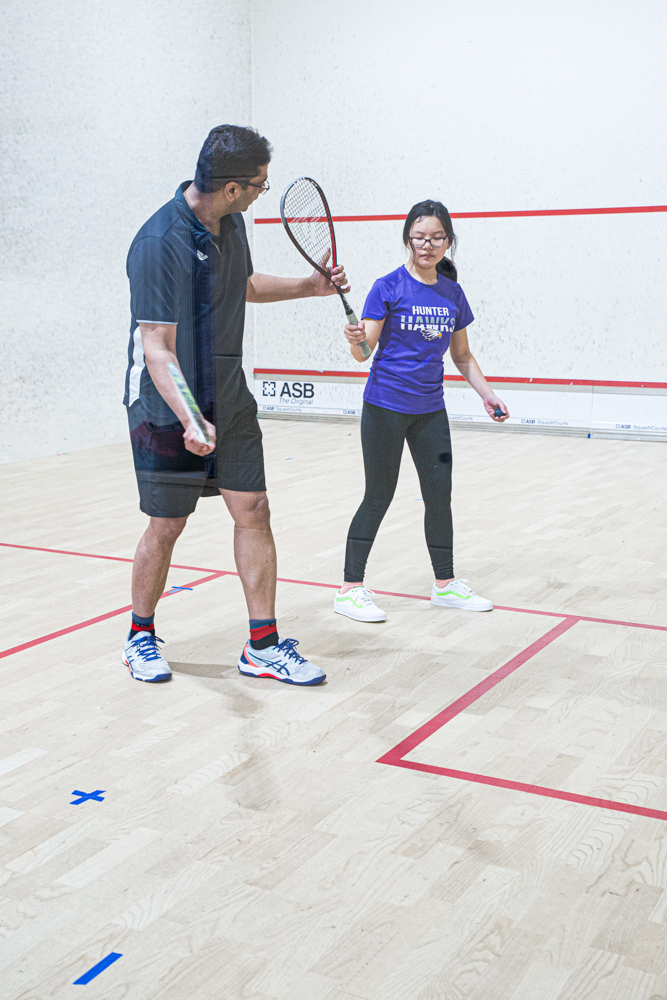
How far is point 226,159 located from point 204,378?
424 mm

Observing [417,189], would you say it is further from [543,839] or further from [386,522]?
[543,839]

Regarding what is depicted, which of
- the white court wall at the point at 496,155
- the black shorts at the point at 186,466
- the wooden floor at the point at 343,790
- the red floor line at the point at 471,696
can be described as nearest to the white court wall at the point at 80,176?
the white court wall at the point at 496,155

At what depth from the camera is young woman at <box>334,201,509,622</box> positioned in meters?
2.59

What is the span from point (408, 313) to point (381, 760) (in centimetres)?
117

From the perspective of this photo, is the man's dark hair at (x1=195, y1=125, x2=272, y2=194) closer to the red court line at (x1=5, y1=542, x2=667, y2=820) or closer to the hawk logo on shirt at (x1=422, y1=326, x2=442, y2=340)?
the hawk logo on shirt at (x1=422, y1=326, x2=442, y2=340)

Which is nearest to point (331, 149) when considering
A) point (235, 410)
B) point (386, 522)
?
point (386, 522)

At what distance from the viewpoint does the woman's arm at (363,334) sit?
2.41m

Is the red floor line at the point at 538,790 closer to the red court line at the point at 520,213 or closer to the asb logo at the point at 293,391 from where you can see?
the asb logo at the point at 293,391

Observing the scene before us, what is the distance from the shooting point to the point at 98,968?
125 cm

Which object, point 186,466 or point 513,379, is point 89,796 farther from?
point 513,379

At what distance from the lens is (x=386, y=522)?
390 cm

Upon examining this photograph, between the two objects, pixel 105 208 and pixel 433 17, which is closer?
pixel 105 208

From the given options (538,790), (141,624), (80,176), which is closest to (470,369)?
(141,624)

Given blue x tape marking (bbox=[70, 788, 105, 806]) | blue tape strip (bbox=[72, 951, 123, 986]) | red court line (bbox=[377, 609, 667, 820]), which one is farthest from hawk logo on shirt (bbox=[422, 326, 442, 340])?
blue tape strip (bbox=[72, 951, 123, 986])
